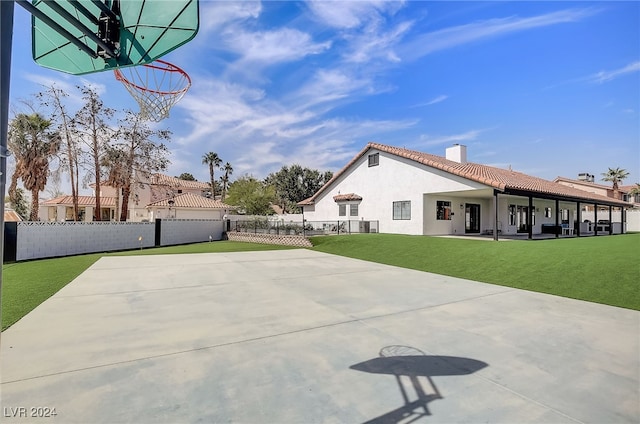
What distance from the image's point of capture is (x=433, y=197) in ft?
68.6

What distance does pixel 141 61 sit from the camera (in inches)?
157

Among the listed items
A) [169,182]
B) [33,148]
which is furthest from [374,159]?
[169,182]

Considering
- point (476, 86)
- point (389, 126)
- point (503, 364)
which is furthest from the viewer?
point (389, 126)

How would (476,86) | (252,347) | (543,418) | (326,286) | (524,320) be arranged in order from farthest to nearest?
(476,86) < (326,286) < (524,320) < (252,347) < (543,418)

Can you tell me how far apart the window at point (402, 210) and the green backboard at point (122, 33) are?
746 inches

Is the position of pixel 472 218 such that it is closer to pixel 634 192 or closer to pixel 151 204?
pixel 151 204

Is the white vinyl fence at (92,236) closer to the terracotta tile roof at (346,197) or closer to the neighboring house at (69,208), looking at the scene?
the terracotta tile roof at (346,197)

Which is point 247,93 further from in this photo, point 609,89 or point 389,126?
point 609,89

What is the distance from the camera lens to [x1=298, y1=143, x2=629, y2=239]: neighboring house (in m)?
19.1

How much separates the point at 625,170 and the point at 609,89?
5359 cm

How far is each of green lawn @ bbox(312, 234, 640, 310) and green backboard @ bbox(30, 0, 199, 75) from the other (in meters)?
9.44

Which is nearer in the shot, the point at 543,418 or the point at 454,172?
the point at 543,418

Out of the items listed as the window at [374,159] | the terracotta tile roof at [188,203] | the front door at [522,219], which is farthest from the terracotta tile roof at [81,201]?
the front door at [522,219]

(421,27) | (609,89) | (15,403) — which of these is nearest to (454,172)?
(609,89)
